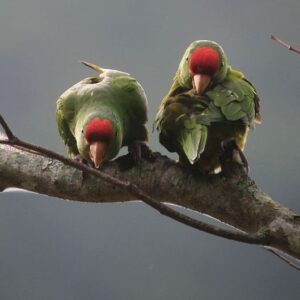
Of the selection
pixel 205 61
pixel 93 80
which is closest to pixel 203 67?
pixel 205 61

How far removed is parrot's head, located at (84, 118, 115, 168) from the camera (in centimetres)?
138

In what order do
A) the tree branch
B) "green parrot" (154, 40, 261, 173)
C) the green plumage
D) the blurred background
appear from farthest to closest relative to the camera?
the blurred background → the green plumage → "green parrot" (154, 40, 261, 173) → the tree branch

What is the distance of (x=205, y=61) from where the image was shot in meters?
1.42

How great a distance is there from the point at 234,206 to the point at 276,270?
337cm

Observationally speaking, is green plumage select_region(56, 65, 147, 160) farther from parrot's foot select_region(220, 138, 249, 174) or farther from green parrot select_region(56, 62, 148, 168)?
parrot's foot select_region(220, 138, 249, 174)

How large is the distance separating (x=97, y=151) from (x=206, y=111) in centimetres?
27

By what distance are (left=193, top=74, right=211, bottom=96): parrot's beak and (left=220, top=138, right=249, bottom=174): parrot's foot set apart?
0.14 metres

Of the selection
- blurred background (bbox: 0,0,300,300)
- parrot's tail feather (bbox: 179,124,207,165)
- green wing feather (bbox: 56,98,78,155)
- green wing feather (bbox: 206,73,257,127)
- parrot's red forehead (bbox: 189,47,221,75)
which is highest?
parrot's red forehead (bbox: 189,47,221,75)

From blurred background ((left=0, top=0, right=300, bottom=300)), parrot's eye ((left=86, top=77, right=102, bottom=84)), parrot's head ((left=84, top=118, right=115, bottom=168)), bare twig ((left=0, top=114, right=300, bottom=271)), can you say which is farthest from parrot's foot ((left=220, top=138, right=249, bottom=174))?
blurred background ((left=0, top=0, right=300, bottom=300))

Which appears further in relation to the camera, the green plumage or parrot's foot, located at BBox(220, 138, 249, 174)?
the green plumage

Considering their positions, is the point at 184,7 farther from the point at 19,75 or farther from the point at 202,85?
the point at 202,85

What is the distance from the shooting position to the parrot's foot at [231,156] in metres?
1.32

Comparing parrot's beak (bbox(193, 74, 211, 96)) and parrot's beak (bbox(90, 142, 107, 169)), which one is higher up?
parrot's beak (bbox(193, 74, 211, 96))

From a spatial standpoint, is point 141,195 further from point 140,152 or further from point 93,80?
point 93,80
